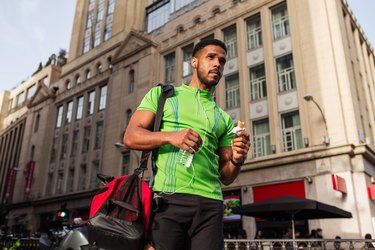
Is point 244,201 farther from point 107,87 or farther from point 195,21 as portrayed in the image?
point 107,87

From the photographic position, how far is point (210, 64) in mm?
2244

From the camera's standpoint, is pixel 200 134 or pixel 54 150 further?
pixel 54 150

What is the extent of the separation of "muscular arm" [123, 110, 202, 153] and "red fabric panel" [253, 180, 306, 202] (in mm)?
15642

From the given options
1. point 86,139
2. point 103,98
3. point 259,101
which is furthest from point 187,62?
point 86,139

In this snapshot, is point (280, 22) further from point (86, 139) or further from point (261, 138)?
point (86, 139)

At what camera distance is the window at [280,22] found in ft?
65.3

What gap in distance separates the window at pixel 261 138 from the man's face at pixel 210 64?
16.6m

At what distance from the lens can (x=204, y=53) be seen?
7.50 feet

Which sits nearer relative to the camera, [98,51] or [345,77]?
[345,77]

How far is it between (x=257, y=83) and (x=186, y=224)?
1904cm

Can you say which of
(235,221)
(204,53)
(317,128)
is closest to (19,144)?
(235,221)

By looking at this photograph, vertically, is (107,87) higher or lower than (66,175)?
higher

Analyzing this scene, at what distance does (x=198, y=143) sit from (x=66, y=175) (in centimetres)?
3245

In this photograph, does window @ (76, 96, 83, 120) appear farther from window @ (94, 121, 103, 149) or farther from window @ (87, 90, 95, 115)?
window @ (94, 121, 103, 149)
